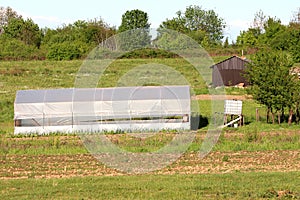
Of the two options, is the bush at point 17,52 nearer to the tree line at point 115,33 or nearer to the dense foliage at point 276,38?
the tree line at point 115,33

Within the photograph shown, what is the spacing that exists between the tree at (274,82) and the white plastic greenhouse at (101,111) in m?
4.32

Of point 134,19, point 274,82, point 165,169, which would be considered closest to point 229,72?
point 274,82

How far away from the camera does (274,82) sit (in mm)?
38344

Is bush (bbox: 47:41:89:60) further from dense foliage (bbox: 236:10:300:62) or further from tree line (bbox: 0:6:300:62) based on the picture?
dense foliage (bbox: 236:10:300:62)

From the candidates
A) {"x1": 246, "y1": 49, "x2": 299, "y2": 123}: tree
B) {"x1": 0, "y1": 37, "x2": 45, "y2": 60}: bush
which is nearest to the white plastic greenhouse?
{"x1": 246, "y1": 49, "x2": 299, "y2": 123}: tree

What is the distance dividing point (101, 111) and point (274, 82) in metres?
10.1

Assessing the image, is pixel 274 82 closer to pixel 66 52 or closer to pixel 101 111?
pixel 101 111

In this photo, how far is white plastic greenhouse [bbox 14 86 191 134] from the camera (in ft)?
119

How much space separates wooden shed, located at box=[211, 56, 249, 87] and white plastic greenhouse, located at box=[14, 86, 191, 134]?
77.9 ft

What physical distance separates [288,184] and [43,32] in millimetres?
102699

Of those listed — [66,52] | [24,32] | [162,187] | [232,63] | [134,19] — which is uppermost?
[134,19]

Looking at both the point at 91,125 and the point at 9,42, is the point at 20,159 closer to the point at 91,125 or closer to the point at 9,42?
the point at 91,125

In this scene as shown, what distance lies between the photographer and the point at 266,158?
2552cm

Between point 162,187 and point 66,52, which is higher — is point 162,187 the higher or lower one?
the lower one
